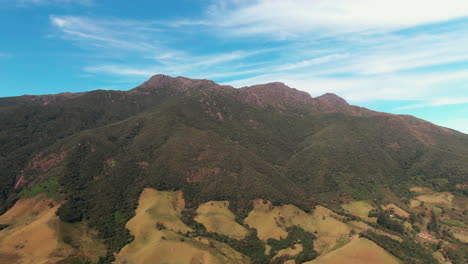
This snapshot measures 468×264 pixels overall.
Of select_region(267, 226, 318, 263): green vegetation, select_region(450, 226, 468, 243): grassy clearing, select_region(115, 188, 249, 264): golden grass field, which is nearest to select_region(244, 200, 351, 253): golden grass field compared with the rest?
select_region(267, 226, 318, 263): green vegetation

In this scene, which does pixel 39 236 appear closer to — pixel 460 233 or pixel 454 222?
pixel 460 233

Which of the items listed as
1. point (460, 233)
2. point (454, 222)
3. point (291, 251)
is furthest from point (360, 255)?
point (454, 222)

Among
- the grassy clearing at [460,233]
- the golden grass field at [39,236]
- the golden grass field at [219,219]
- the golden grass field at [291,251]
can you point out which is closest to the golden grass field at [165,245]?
the golden grass field at [219,219]

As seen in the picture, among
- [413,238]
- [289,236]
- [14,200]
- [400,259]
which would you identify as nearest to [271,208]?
[289,236]

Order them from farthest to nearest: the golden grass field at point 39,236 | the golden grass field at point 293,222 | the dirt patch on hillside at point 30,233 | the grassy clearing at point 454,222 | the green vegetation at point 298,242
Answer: the grassy clearing at point 454,222 < the golden grass field at point 293,222 < the green vegetation at point 298,242 < the golden grass field at point 39,236 < the dirt patch on hillside at point 30,233

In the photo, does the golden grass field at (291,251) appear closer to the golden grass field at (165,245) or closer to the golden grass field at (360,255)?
the golden grass field at (165,245)

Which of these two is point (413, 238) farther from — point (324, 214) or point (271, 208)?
point (271, 208)
